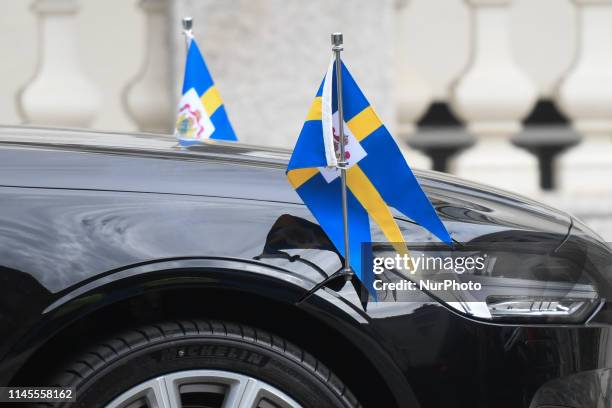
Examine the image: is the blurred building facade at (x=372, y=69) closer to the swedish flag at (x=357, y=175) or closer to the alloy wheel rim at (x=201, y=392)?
the swedish flag at (x=357, y=175)

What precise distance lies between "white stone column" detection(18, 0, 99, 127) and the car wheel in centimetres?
405

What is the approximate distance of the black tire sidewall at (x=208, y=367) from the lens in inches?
107

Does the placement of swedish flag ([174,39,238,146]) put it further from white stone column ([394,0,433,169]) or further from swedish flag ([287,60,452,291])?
white stone column ([394,0,433,169])

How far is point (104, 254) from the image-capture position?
2727 mm

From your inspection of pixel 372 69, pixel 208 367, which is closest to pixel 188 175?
pixel 208 367

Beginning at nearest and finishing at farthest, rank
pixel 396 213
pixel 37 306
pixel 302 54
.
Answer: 1. pixel 37 306
2. pixel 396 213
3. pixel 302 54

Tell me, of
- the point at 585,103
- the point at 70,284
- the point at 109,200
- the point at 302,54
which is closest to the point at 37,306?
the point at 70,284

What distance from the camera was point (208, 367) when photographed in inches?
108

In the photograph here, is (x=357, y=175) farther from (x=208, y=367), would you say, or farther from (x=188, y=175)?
(x=208, y=367)

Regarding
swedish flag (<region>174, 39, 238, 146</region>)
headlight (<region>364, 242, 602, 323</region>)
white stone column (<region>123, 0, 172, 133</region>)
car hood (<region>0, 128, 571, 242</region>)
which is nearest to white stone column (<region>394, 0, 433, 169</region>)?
white stone column (<region>123, 0, 172, 133</region>)

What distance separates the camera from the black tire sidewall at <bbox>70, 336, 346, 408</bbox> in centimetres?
271

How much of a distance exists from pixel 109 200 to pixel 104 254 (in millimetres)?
139

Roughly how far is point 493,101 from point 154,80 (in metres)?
2.01

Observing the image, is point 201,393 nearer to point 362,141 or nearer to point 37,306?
point 37,306
